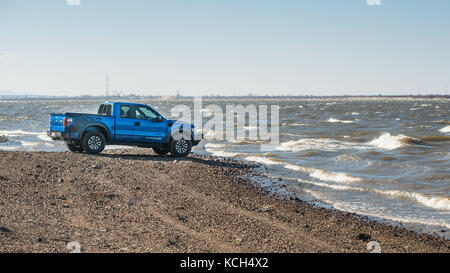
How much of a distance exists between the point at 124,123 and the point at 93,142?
1.21 m

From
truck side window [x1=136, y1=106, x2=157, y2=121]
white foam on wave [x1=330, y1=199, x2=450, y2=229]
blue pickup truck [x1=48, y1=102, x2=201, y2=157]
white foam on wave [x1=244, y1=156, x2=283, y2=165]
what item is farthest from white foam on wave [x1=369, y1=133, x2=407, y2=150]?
white foam on wave [x1=330, y1=199, x2=450, y2=229]

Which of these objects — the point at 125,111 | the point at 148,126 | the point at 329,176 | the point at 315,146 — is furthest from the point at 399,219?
the point at 315,146

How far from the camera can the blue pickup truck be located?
15875 mm

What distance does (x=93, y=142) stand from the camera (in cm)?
1639

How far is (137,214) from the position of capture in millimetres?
8812

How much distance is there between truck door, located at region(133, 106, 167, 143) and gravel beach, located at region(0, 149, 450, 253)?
3.26 m

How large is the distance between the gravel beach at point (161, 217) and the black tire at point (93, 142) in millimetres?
2648

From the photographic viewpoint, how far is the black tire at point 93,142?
16156mm

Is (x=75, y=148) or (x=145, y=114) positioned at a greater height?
(x=145, y=114)

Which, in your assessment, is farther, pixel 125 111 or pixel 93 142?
pixel 125 111

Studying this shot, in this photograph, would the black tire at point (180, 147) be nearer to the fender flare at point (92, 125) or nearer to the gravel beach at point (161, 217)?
the fender flare at point (92, 125)

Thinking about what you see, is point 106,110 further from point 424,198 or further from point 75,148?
point 424,198
